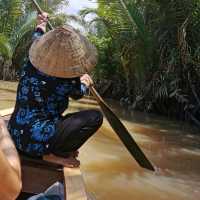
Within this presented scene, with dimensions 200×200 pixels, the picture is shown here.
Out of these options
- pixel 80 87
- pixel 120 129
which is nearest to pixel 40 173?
pixel 80 87

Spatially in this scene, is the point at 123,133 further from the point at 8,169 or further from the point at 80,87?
the point at 8,169

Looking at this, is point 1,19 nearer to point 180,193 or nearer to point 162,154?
point 162,154

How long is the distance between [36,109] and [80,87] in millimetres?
373

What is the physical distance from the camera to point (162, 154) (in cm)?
821

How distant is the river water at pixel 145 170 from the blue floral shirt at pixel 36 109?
65.0 inches

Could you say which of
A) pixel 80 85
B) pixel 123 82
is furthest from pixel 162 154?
pixel 123 82

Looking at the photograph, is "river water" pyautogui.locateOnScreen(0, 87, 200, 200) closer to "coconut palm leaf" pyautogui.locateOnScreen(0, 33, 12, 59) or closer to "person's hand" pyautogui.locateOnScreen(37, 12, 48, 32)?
"person's hand" pyautogui.locateOnScreen(37, 12, 48, 32)

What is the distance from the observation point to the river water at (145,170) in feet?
18.8

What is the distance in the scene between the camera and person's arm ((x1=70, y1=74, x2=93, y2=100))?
384 cm

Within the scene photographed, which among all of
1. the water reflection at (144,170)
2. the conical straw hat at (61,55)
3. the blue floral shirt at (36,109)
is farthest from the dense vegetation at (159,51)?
the blue floral shirt at (36,109)

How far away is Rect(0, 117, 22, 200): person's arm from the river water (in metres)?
3.67

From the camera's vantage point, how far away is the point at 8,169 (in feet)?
4.85

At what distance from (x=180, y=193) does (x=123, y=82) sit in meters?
12.3

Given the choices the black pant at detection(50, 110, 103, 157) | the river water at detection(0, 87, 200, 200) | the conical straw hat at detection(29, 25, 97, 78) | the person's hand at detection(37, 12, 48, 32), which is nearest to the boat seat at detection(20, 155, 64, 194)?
the black pant at detection(50, 110, 103, 157)
